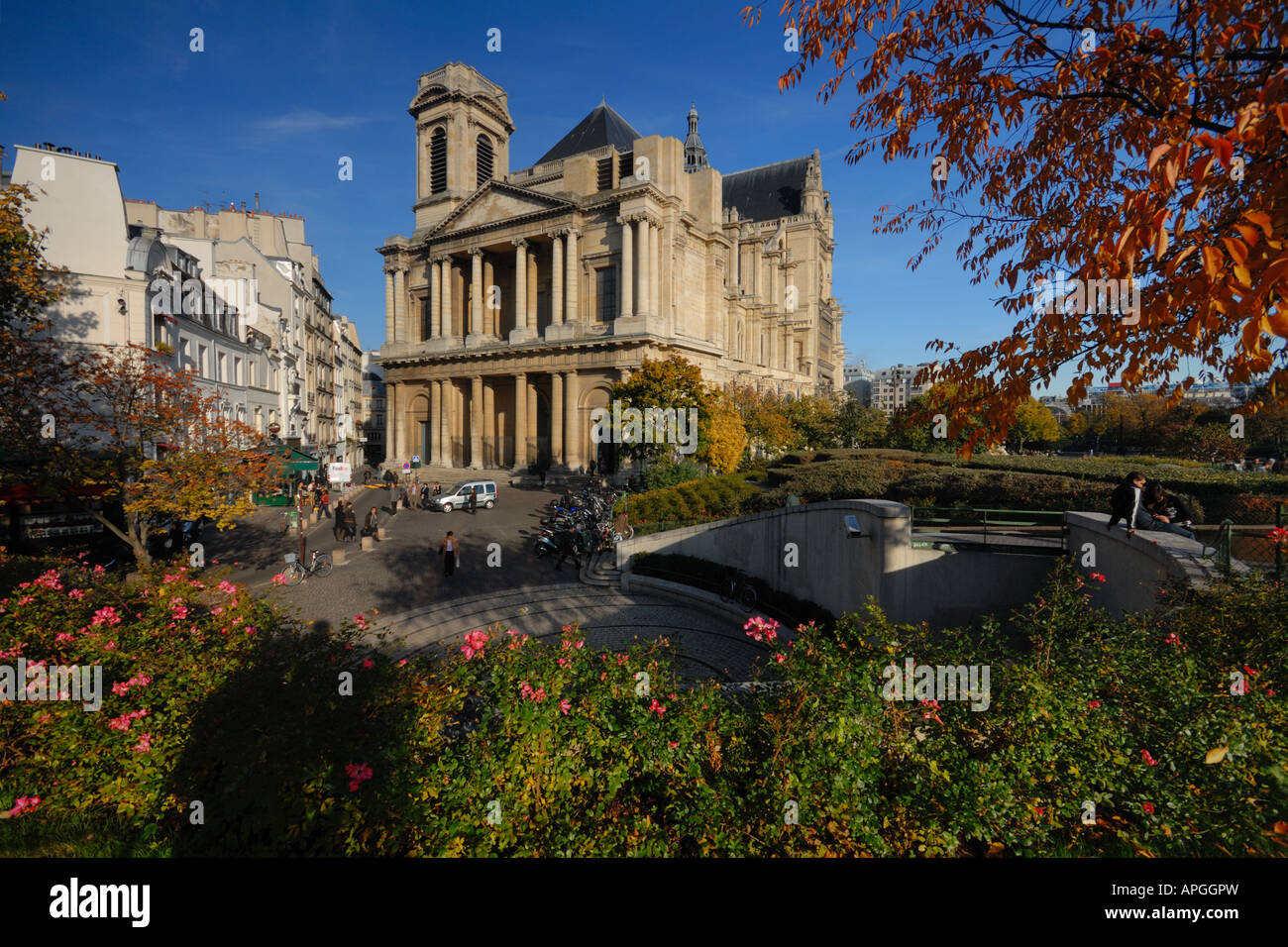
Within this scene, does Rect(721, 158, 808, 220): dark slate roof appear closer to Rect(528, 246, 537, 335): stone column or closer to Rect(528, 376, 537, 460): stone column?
Rect(528, 246, 537, 335): stone column

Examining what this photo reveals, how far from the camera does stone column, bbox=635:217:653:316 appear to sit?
36.2m

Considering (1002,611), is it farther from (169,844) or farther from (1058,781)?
(169,844)

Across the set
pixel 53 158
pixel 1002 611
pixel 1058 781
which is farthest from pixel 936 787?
pixel 53 158

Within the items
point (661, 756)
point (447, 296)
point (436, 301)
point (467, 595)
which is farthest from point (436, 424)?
point (661, 756)

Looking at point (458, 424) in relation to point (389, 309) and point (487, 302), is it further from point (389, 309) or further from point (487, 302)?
point (389, 309)

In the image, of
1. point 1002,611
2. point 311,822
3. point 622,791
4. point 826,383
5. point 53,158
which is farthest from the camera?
point 826,383

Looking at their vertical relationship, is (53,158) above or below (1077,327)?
above

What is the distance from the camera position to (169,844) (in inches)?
137

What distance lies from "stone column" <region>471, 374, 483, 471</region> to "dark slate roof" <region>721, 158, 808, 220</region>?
43.3m

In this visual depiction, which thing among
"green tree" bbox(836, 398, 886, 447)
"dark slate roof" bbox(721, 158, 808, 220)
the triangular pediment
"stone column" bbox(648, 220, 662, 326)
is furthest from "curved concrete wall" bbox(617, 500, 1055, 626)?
"dark slate roof" bbox(721, 158, 808, 220)

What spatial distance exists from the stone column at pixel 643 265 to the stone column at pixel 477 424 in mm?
14671
